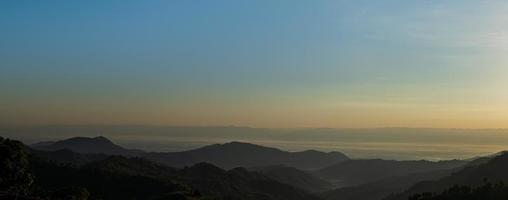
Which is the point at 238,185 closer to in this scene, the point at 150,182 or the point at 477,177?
the point at 150,182

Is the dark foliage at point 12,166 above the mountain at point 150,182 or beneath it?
above

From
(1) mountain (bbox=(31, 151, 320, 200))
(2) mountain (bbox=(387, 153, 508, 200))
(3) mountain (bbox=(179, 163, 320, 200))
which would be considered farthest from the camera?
(3) mountain (bbox=(179, 163, 320, 200))

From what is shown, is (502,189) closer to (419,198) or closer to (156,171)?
(419,198)

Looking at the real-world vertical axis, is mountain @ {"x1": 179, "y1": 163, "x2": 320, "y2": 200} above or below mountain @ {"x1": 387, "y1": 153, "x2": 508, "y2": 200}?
below

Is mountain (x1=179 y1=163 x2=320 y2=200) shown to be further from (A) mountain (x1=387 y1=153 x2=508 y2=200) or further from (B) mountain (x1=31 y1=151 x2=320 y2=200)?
(A) mountain (x1=387 y1=153 x2=508 y2=200)

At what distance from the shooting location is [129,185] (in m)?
119

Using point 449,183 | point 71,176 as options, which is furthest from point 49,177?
point 449,183

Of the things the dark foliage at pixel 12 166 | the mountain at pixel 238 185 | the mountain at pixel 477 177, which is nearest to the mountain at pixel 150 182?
the mountain at pixel 238 185

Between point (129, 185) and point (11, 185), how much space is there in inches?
2494

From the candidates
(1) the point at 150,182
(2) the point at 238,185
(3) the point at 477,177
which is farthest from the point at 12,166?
(2) the point at 238,185

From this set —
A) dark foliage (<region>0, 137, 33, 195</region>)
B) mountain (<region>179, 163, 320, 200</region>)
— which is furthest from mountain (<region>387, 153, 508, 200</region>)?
dark foliage (<region>0, 137, 33, 195</region>)

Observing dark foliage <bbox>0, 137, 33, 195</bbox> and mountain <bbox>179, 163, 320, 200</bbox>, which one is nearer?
dark foliage <bbox>0, 137, 33, 195</bbox>

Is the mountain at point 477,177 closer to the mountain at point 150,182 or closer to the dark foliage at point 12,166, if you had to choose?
the mountain at point 150,182

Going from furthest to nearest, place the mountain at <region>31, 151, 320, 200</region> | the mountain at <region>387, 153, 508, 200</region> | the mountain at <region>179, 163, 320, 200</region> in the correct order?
the mountain at <region>179, 163, 320, 200</region> < the mountain at <region>387, 153, 508, 200</region> < the mountain at <region>31, 151, 320, 200</region>
